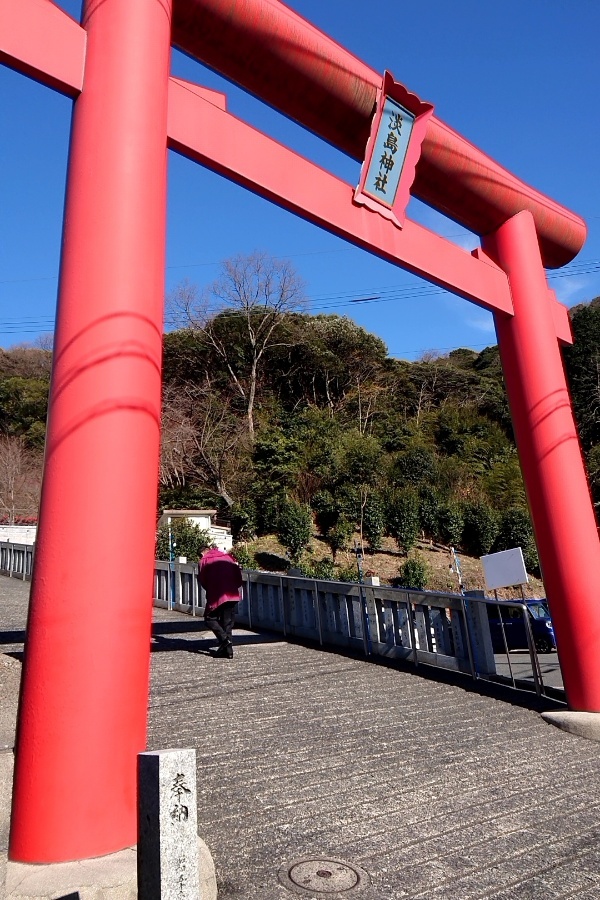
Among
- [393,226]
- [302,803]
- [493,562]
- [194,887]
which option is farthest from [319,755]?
[393,226]

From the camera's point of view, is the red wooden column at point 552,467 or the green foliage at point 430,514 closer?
the red wooden column at point 552,467

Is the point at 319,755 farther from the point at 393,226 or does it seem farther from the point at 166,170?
the point at 393,226

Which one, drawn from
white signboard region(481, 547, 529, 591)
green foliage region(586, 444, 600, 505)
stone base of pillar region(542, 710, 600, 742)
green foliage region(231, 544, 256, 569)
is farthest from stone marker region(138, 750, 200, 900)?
green foliage region(586, 444, 600, 505)

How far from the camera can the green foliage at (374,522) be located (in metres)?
22.1

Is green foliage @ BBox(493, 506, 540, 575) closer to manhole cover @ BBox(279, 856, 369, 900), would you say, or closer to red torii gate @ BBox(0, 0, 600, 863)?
red torii gate @ BBox(0, 0, 600, 863)

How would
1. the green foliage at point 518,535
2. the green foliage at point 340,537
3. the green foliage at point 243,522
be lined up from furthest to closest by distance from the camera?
the green foliage at point 243,522
the green foliage at point 518,535
the green foliage at point 340,537

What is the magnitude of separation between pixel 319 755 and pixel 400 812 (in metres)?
0.99

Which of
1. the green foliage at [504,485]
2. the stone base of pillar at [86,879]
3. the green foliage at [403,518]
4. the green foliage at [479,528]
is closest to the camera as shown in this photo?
the stone base of pillar at [86,879]

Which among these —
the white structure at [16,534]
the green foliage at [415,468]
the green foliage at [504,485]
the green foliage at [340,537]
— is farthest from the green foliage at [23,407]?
the green foliage at [504,485]

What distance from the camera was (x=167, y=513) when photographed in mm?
21172

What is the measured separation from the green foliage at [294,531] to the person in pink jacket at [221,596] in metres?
13.0

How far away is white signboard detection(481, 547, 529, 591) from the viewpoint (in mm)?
6680

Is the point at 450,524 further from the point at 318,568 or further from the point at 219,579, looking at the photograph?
the point at 219,579

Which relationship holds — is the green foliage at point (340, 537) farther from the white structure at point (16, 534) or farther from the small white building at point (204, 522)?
the white structure at point (16, 534)
